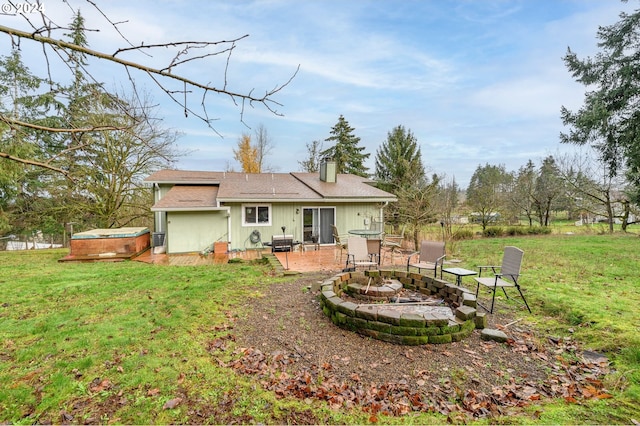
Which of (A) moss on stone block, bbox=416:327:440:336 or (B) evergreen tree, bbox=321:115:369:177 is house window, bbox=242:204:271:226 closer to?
(A) moss on stone block, bbox=416:327:440:336

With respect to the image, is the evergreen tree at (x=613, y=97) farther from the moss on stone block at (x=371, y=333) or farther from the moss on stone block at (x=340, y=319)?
the moss on stone block at (x=340, y=319)

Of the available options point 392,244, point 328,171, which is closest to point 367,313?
point 392,244

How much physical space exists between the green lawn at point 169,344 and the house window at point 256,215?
484 centimetres

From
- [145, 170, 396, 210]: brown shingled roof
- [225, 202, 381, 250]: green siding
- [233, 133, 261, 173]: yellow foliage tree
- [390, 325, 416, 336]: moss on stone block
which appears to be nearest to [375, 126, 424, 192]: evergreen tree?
[145, 170, 396, 210]: brown shingled roof

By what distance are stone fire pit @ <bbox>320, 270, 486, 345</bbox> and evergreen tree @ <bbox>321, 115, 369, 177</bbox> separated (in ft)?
70.7

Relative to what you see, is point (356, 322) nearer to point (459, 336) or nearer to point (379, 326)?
point (379, 326)

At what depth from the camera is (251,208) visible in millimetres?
12312

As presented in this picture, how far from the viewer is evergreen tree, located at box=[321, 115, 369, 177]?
2680cm

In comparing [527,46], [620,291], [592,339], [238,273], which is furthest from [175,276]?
[527,46]

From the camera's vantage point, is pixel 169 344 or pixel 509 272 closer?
pixel 169 344

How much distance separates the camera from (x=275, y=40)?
284 centimetres

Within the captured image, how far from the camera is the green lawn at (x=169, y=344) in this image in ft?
8.38

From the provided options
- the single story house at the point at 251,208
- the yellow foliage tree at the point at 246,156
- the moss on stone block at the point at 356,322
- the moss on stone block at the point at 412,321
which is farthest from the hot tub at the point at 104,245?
the yellow foliage tree at the point at 246,156

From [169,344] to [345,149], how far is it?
2496 cm
